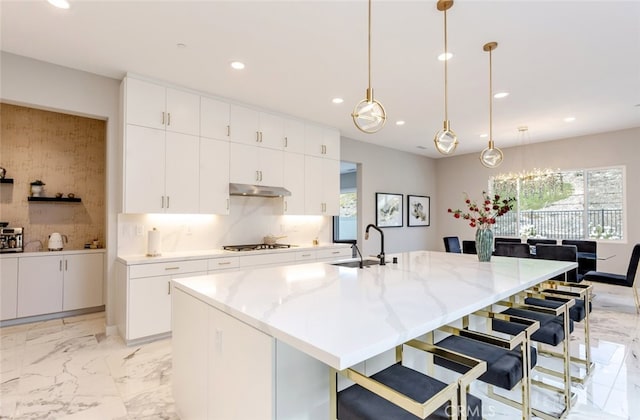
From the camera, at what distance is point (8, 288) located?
12.5ft

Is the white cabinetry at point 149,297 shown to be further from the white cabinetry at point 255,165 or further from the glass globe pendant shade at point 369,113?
the glass globe pendant shade at point 369,113

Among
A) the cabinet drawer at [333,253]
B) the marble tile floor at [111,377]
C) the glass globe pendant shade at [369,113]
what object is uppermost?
the glass globe pendant shade at [369,113]

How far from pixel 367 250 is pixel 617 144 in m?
4.96

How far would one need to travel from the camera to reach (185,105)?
3846mm

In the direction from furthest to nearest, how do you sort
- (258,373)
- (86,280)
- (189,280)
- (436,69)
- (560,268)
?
(86,280), (436,69), (560,268), (189,280), (258,373)

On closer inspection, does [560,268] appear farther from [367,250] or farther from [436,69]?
[367,250]

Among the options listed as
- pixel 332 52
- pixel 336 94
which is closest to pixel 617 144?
pixel 336 94

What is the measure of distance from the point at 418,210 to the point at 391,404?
7048mm

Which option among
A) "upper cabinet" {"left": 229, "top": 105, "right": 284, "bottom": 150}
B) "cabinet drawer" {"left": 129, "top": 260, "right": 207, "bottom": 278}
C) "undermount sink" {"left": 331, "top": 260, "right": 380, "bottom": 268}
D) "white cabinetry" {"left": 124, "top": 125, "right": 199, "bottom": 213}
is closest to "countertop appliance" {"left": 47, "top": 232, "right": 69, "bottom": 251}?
"white cabinetry" {"left": 124, "top": 125, "right": 199, "bottom": 213}

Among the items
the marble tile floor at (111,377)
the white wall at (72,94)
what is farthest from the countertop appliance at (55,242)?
the white wall at (72,94)

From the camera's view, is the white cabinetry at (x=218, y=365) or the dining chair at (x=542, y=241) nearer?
the white cabinetry at (x=218, y=365)

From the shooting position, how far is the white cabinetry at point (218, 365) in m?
1.26

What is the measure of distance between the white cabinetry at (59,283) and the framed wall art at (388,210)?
4937 mm

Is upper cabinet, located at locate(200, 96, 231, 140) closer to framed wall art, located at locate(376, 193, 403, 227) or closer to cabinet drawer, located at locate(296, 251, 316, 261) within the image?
cabinet drawer, located at locate(296, 251, 316, 261)
